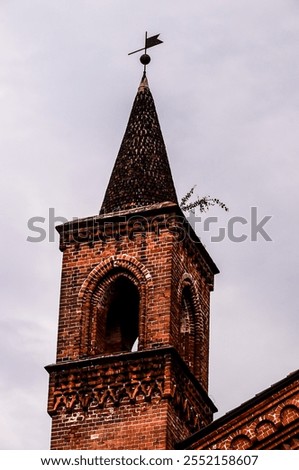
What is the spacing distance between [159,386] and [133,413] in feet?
2.10

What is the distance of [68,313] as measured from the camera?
1189 inches

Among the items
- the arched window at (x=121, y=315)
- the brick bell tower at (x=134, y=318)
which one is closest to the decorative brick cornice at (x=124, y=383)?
the brick bell tower at (x=134, y=318)

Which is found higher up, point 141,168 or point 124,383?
point 141,168

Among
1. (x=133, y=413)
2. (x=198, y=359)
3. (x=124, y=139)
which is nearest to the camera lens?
(x=133, y=413)

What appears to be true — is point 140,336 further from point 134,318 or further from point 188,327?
point 134,318

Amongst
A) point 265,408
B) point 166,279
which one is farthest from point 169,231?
point 265,408

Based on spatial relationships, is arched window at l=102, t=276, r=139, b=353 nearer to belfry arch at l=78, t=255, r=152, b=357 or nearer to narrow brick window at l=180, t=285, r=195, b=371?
belfry arch at l=78, t=255, r=152, b=357

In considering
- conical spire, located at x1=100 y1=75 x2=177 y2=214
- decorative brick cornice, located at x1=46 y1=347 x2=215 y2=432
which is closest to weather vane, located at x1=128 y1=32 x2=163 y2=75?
conical spire, located at x1=100 y1=75 x2=177 y2=214

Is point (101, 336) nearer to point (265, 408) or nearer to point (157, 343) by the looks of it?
point (157, 343)

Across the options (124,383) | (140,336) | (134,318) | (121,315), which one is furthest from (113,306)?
(124,383)

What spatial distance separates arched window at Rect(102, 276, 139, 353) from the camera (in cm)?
3044

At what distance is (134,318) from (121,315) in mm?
286

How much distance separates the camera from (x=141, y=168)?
3175 cm

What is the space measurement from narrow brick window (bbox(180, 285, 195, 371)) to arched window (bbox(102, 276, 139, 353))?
89cm
